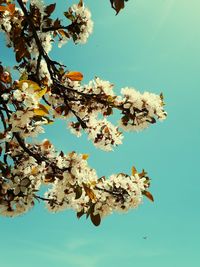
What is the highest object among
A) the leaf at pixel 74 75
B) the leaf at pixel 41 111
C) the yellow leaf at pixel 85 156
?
the leaf at pixel 74 75

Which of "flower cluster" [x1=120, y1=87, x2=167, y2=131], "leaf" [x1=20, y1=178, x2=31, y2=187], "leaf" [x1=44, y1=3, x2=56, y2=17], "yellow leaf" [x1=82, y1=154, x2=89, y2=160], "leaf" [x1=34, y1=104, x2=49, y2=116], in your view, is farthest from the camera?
"leaf" [x1=44, y1=3, x2=56, y2=17]

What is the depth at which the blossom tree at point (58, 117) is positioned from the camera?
159 inches

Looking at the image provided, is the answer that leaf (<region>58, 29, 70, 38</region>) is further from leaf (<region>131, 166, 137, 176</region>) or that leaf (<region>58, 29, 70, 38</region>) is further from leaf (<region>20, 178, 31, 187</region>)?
leaf (<region>20, 178, 31, 187</region>)

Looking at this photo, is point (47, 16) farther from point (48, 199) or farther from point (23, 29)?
point (48, 199)

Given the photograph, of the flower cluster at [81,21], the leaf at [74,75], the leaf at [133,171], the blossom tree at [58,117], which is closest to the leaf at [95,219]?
the blossom tree at [58,117]

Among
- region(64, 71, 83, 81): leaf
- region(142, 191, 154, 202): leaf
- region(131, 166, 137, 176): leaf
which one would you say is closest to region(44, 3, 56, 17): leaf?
region(64, 71, 83, 81): leaf

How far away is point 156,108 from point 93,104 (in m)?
1.04

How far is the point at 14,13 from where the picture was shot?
598 cm

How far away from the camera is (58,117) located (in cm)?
601

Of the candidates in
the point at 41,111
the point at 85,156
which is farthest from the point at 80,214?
the point at 41,111

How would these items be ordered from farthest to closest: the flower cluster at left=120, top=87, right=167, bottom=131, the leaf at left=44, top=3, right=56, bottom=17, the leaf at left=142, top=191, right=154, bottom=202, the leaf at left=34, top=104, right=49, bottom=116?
the leaf at left=44, top=3, right=56, bottom=17 < the leaf at left=142, top=191, right=154, bottom=202 < the flower cluster at left=120, top=87, right=167, bottom=131 < the leaf at left=34, top=104, right=49, bottom=116

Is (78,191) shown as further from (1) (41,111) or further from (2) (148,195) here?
(2) (148,195)

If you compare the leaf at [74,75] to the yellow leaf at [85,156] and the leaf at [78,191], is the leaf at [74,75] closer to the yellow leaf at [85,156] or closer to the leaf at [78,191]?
the yellow leaf at [85,156]

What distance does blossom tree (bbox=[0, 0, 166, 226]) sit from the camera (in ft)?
13.2
